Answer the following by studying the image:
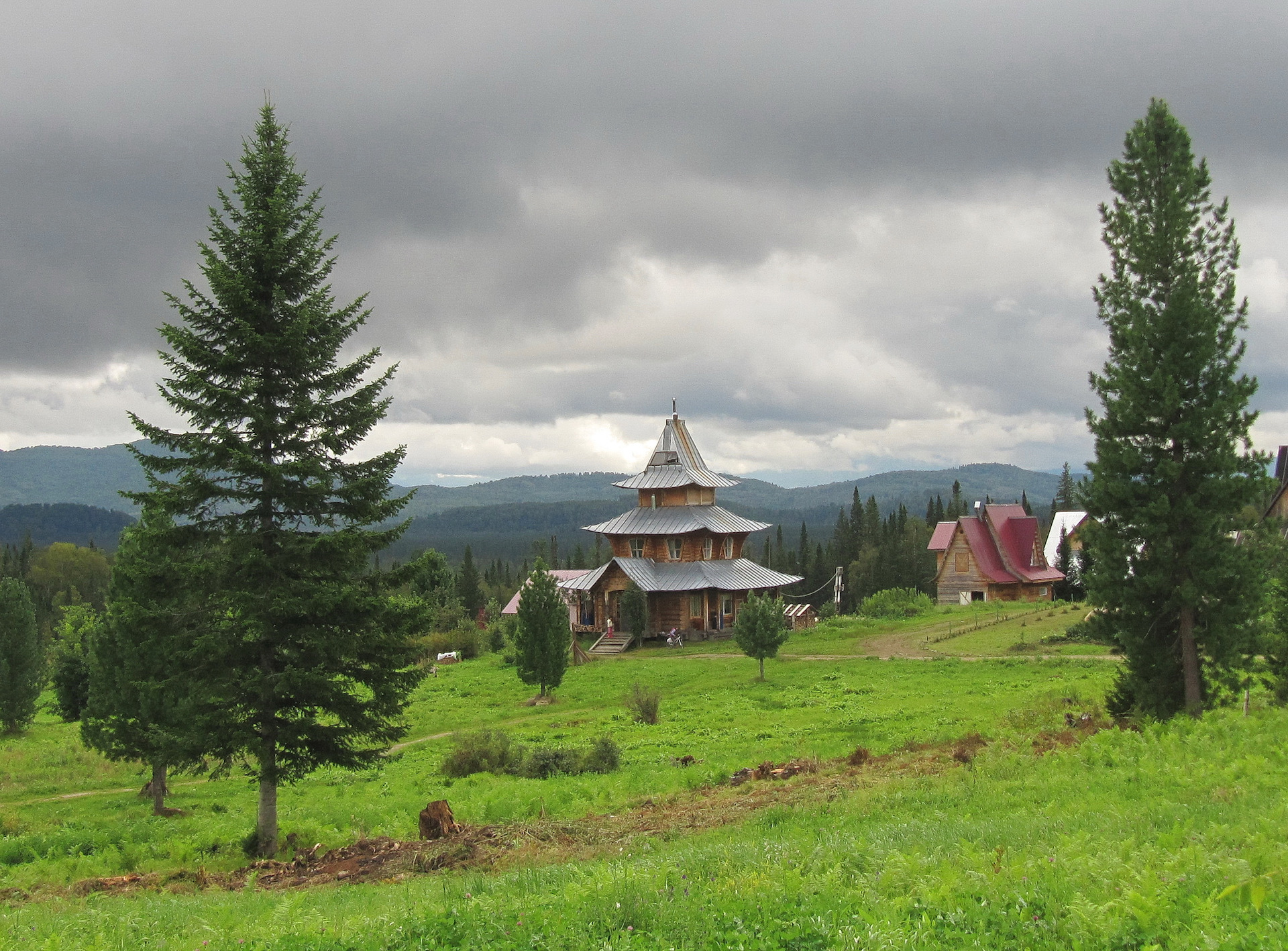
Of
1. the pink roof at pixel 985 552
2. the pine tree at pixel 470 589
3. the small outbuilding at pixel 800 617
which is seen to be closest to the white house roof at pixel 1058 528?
the pink roof at pixel 985 552

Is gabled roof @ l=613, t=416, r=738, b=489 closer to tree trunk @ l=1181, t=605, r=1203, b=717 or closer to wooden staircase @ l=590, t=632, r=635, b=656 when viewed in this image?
wooden staircase @ l=590, t=632, r=635, b=656

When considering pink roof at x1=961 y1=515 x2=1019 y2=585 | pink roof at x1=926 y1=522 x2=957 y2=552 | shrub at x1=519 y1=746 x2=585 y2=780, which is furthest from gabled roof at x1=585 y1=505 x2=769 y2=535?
shrub at x1=519 y1=746 x2=585 y2=780

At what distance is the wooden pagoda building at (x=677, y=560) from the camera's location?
52625 millimetres

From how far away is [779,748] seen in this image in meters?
21.5

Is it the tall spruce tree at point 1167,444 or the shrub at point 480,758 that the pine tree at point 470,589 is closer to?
the shrub at point 480,758

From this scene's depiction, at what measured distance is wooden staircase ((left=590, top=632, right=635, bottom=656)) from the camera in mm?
49719

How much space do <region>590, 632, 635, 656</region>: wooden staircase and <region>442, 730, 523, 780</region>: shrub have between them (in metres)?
26.9

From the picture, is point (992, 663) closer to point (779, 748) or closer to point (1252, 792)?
point (779, 748)

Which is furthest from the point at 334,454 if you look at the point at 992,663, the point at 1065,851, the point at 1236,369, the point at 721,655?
the point at 721,655

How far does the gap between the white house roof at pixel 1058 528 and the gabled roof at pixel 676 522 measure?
29.9 m

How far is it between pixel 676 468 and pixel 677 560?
6.30m

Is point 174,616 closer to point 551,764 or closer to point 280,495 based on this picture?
point 280,495

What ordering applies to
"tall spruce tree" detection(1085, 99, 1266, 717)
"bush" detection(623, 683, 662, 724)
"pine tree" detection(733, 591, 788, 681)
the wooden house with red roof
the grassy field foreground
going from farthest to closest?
the wooden house with red roof
"pine tree" detection(733, 591, 788, 681)
"bush" detection(623, 683, 662, 724)
"tall spruce tree" detection(1085, 99, 1266, 717)
the grassy field foreground

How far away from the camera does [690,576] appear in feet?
174
